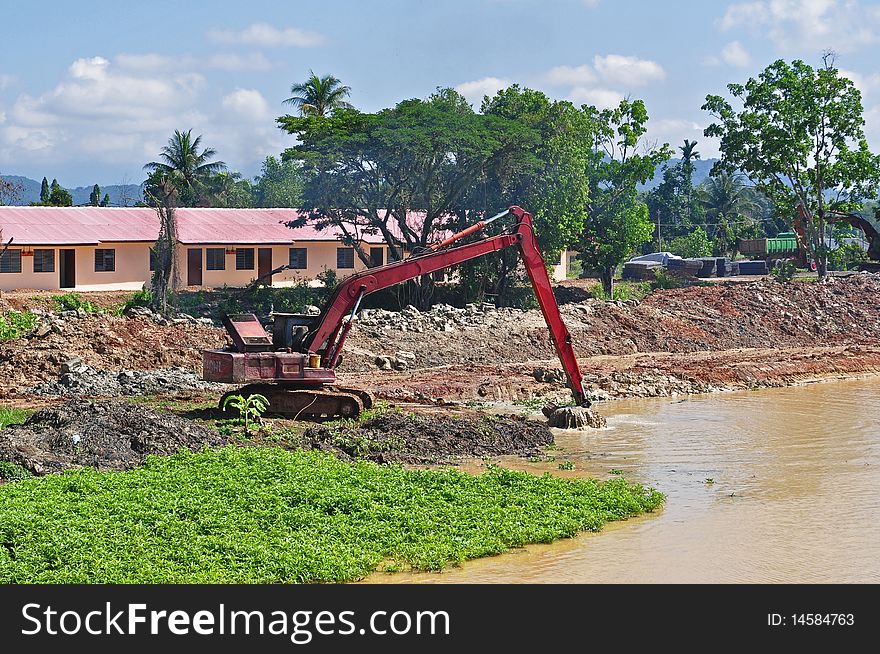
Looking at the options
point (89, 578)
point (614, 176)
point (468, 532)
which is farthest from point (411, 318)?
point (89, 578)

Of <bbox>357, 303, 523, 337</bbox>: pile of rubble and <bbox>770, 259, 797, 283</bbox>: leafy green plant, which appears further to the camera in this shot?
<bbox>770, 259, 797, 283</bbox>: leafy green plant

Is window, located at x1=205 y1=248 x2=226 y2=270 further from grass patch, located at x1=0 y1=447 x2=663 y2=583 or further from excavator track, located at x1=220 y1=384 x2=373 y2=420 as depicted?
grass patch, located at x1=0 y1=447 x2=663 y2=583

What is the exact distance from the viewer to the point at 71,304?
127ft

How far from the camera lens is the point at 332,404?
2353 cm

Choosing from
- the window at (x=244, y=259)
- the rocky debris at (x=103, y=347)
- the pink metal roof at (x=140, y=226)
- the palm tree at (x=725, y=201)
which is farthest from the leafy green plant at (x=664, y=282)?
the palm tree at (x=725, y=201)

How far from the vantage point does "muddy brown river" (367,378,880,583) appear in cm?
1446

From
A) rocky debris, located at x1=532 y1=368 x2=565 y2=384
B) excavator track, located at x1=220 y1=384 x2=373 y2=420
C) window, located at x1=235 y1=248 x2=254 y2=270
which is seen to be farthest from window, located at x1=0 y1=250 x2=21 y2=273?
excavator track, located at x1=220 y1=384 x2=373 y2=420

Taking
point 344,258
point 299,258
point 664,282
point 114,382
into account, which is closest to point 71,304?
point 114,382

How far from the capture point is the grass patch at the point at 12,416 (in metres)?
22.1

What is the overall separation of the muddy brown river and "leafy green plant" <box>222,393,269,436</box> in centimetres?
545

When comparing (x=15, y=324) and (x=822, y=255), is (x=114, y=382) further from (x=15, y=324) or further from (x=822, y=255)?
(x=822, y=255)

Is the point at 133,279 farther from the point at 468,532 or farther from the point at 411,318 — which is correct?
the point at 468,532

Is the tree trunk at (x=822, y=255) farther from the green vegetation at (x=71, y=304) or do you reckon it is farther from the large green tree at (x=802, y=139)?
the green vegetation at (x=71, y=304)

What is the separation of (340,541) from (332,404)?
359 inches
